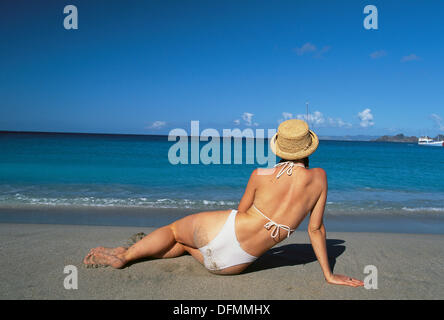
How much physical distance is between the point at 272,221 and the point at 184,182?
1056cm

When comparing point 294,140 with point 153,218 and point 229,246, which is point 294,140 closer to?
point 229,246

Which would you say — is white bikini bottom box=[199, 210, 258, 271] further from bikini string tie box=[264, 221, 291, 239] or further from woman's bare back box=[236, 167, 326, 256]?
bikini string tie box=[264, 221, 291, 239]

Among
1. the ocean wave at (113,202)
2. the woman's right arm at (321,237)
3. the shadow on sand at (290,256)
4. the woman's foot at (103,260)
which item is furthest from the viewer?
the ocean wave at (113,202)

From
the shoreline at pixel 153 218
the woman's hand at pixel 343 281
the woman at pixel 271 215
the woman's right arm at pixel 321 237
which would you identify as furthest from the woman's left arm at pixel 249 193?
the shoreline at pixel 153 218

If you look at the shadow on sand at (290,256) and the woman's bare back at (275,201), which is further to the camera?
the shadow on sand at (290,256)

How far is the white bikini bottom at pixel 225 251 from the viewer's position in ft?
9.65

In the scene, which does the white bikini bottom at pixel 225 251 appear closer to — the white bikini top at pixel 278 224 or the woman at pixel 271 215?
the woman at pixel 271 215

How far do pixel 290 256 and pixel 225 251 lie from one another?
1.37m

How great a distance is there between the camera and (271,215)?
289 centimetres

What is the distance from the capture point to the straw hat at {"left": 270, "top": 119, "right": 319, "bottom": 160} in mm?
2744

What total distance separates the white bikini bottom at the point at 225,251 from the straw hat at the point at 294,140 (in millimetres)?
716

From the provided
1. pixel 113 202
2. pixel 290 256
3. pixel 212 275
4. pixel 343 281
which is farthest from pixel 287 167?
pixel 113 202

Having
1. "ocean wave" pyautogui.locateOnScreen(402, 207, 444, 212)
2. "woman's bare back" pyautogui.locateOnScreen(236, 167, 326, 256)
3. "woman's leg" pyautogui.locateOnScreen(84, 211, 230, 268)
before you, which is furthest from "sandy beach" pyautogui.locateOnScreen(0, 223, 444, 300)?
"ocean wave" pyautogui.locateOnScreen(402, 207, 444, 212)
